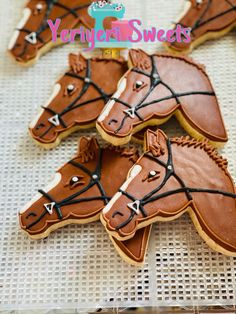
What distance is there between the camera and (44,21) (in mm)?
1220

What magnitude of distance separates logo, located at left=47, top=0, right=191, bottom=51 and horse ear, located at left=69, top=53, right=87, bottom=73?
0.19ft

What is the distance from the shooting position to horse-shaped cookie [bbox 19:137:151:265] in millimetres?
929

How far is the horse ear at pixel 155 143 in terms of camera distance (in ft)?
3.13

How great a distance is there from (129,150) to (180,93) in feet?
0.58

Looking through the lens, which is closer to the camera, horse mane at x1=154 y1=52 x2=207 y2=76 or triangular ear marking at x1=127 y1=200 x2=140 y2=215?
triangular ear marking at x1=127 y1=200 x2=140 y2=215

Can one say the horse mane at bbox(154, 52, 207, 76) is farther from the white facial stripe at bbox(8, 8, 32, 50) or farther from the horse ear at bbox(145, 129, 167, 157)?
the white facial stripe at bbox(8, 8, 32, 50)

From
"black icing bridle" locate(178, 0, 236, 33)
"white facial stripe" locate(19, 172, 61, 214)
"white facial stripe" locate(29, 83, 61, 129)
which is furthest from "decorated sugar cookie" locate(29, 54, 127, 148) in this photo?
"black icing bridle" locate(178, 0, 236, 33)

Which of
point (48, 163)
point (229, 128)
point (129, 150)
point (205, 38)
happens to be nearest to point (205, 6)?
point (205, 38)

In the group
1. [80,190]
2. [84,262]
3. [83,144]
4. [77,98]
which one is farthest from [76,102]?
[84,262]

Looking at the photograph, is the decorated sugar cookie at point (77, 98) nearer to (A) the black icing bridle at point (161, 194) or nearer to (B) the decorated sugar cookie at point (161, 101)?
(B) the decorated sugar cookie at point (161, 101)

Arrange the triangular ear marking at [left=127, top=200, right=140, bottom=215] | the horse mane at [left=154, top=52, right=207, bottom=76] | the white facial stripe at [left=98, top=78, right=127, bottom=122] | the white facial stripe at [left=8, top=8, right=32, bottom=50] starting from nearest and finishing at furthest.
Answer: the triangular ear marking at [left=127, top=200, right=140, bottom=215]
the white facial stripe at [left=98, top=78, right=127, bottom=122]
the horse mane at [left=154, top=52, right=207, bottom=76]
the white facial stripe at [left=8, top=8, right=32, bottom=50]

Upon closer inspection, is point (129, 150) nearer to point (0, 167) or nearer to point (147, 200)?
point (147, 200)

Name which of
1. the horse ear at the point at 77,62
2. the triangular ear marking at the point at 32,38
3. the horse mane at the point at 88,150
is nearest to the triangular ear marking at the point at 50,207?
the horse mane at the point at 88,150

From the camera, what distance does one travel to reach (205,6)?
1.20m
